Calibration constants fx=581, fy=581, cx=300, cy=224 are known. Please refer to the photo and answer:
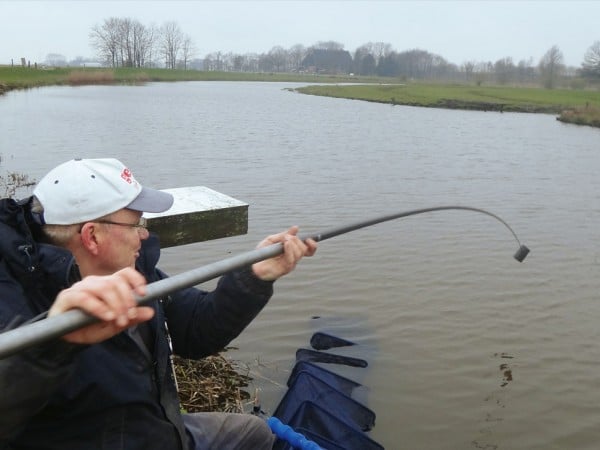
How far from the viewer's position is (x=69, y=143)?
18.7 metres

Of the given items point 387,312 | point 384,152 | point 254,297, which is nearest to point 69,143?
point 384,152

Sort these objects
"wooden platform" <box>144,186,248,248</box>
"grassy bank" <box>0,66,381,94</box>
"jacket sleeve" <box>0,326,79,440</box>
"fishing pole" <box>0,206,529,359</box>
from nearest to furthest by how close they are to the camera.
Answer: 1. "fishing pole" <box>0,206,529,359</box>
2. "jacket sleeve" <box>0,326,79,440</box>
3. "wooden platform" <box>144,186,248,248</box>
4. "grassy bank" <box>0,66,381,94</box>

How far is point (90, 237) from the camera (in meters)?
2.29

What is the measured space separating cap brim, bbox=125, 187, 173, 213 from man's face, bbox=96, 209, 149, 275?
4 cm

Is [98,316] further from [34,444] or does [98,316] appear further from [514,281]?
[514,281]

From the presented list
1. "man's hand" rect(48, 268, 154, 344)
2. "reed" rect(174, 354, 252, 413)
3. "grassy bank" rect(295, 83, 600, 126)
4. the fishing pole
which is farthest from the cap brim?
"grassy bank" rect(295, 83, 600, 126)

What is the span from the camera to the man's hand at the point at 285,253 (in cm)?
230

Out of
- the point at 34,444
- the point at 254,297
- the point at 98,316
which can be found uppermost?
the point at 98,316

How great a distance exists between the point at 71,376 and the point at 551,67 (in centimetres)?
10211

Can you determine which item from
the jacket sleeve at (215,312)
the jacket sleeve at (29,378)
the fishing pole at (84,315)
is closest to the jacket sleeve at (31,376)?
the jacket sleeve at (29,378)

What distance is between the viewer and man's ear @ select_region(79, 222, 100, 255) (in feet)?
7.46

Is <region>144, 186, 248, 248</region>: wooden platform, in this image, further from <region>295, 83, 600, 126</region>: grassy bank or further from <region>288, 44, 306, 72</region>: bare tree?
<region>288, 44, 306, 72</region>: bare tree

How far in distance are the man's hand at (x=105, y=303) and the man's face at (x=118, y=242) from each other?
747mm

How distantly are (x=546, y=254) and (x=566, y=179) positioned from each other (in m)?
8.19
